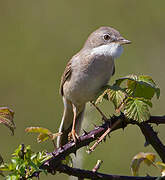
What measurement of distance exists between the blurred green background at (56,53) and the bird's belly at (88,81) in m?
1.41

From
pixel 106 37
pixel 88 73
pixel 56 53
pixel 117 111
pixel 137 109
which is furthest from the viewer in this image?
pixel 56 53

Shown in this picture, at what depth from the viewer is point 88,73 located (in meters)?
3.99

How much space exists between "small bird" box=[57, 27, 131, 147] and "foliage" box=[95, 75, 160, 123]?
1073 mm

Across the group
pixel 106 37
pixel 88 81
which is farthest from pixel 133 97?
pixel 106 37

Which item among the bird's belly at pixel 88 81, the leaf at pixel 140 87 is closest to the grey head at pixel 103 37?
the bird's belly at pixel 88 81

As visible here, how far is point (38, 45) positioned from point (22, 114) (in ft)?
4.14

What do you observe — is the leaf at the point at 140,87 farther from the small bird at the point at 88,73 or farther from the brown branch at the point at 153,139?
the small bird at the point at 88,73

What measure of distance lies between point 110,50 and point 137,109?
5.63ft

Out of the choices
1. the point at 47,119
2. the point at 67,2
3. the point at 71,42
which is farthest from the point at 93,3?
the point at 47,119

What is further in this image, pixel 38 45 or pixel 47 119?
pixel 38 45

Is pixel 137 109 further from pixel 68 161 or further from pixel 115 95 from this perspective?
pixel 68 161

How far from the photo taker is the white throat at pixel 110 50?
12.0 feet

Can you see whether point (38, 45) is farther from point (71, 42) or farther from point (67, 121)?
point (67, 121)

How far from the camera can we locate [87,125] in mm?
2705
